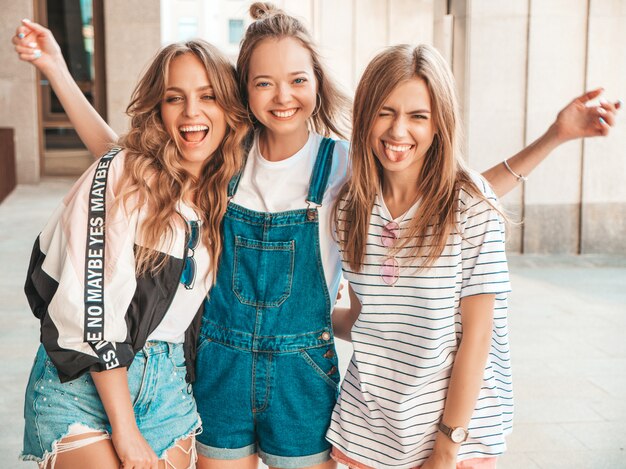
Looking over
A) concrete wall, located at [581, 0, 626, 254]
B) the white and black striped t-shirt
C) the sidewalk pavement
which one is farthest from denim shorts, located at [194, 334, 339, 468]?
concrete wall, located at [581, 0, 626, 254]

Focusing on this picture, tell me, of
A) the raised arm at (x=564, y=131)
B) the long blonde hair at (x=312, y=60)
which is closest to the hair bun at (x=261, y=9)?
the long blonde hair at (x=312, y=60)

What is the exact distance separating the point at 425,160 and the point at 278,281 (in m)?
0.57

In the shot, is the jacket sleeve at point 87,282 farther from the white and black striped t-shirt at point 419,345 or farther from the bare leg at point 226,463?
the white and black striped t-shirt at point 419,345

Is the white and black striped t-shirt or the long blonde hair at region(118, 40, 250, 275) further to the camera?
the long blonde hair at region(118, 40, 250, 275)

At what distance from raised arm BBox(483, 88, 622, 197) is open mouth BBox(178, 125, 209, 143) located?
3.11 feet

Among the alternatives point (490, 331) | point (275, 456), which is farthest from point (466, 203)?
point (275, 456)

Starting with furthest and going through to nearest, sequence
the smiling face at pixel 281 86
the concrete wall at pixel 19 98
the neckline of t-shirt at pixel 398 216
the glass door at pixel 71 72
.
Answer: the glass door at pixel 71 72
the concrete wall at pixel 19 98
the smiling face at pixel 281 86
the neckline of t-shirt at pixel 398 216

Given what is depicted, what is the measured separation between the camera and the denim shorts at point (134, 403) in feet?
6.95

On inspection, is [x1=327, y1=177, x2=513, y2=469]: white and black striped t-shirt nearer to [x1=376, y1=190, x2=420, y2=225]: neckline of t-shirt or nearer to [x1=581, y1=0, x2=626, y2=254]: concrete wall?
[x1=376, y1=190, x2=420, y2=225]: neckline of t-shirt

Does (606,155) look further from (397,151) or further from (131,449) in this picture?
(131,449)

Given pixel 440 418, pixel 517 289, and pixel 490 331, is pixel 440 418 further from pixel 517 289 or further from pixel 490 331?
pixel 517 289

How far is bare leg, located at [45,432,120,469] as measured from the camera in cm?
210

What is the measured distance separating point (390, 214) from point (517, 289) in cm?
553

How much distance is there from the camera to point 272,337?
234 centimetres
